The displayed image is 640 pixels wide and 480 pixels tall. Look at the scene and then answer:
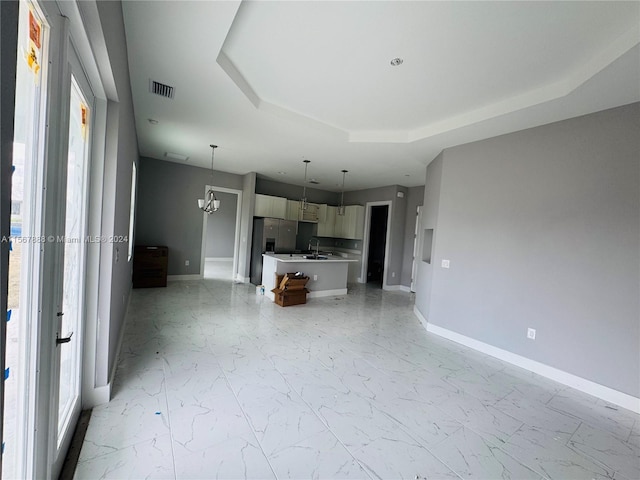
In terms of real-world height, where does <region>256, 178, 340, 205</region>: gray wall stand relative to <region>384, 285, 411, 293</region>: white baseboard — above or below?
above

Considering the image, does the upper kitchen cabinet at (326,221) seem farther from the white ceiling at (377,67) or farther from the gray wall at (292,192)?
the white ceiling at (377,67)

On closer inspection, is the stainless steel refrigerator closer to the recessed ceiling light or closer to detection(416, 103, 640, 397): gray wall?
the recessed ceiling light

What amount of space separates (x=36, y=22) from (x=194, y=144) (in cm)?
416

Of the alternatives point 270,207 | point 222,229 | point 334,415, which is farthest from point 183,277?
point 334,415

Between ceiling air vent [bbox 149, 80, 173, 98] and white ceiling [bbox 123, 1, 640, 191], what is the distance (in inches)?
3.2

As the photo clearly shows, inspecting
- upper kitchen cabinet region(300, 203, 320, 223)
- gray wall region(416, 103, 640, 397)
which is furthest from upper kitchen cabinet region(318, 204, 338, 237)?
gray wall region(416, 103, 640, 397)

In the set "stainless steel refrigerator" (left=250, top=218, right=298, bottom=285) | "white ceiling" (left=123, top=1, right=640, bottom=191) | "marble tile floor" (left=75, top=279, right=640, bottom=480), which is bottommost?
"marble tile floor" (left=75, top=279, right=640, bottom=480)

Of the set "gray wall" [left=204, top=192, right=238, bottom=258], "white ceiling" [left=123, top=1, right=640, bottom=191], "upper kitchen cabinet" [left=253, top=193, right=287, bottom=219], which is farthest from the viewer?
"gray wall" [left=204, top=192, right=238, bottom=258]

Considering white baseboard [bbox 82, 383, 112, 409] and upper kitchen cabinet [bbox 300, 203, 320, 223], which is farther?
upper kitchen cabinet [bbox 300, 203, 320, 223]

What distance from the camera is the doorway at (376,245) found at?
8203 mm

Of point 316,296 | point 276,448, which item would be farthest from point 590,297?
point 316,296

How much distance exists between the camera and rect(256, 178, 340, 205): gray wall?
743 cm

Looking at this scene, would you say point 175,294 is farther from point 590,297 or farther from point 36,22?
point 590,297

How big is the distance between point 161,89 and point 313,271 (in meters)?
3.94
